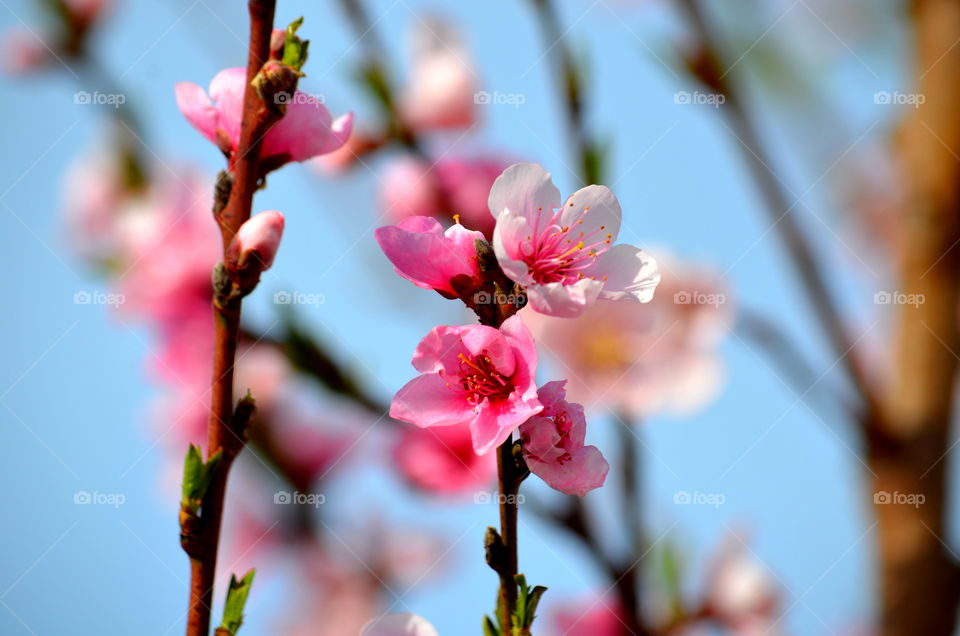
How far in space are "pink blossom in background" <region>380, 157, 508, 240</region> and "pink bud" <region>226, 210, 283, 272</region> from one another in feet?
2.68

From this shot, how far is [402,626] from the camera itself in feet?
1.68

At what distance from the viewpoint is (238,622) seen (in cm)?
52

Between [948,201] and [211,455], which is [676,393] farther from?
[211,455]

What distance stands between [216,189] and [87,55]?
1.00m

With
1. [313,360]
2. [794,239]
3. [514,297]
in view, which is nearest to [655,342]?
[794,239]

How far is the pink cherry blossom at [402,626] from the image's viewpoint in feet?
1.67

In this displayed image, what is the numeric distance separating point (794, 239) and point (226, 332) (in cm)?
117

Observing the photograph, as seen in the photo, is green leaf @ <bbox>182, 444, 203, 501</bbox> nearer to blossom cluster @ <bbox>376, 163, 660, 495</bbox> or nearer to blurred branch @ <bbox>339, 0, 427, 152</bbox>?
blossom cluster @ <bbox>376, 163, 660, 495</bbox>

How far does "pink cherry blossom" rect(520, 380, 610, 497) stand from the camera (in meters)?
0.52

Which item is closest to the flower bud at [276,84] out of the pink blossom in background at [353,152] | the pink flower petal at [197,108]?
the pink flower petal at [197,108]

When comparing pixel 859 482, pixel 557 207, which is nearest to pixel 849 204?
pixel 859 482

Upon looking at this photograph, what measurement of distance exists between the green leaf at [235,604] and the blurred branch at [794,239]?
3.57 feet

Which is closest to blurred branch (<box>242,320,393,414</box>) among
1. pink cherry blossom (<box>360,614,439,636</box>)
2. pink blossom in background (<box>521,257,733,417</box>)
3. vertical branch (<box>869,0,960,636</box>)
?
pink blossom in background (<box>521,257,733,417</box>)

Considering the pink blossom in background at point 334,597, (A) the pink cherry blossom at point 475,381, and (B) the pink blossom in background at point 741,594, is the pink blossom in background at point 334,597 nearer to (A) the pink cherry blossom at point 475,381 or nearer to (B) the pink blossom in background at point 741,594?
(B) the pink blossom in background at point 741,594
